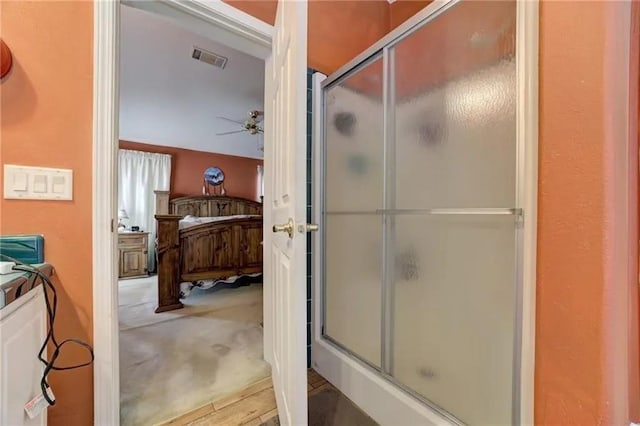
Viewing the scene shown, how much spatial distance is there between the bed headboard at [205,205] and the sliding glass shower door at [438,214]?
4453mm

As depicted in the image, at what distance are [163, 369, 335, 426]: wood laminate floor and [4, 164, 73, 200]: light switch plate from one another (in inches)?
43.4

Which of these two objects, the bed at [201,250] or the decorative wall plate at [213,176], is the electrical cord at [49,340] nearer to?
the bed at [201,250]

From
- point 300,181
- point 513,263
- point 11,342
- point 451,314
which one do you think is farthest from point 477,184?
point 11,342

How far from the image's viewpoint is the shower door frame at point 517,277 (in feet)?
2.85

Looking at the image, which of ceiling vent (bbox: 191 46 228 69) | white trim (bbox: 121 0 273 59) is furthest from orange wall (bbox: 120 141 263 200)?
white trim (bbox: 121 0 273 59)

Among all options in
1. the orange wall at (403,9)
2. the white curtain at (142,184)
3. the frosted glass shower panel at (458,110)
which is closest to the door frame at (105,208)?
the frosted glass shower panel at (458,110)

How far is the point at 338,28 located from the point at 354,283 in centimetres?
173

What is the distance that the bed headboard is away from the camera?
5156 mm

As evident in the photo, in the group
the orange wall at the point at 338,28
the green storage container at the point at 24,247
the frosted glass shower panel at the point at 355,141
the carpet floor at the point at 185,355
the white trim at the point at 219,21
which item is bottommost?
the carpet floor at the point at 185,355

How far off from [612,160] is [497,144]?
0.35m

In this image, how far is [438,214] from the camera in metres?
1.22

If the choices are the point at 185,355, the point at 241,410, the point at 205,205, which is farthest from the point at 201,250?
the point at 205,205

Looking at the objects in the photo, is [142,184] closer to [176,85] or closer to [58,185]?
[176,85]

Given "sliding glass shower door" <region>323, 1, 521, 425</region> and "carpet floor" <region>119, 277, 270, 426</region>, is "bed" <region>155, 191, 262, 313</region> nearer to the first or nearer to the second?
"carpet floor" <region>119, 277, 270, 426</region>
